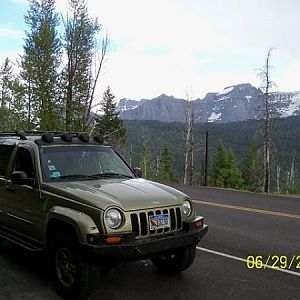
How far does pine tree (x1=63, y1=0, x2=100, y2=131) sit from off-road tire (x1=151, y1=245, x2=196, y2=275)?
1939 cm

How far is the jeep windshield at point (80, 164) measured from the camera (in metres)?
5.66

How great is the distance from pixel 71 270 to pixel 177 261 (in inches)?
59.5

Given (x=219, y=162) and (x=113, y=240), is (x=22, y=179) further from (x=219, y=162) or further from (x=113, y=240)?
(x=219, y=162)

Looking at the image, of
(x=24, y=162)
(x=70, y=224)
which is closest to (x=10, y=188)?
(x=24, y=162)

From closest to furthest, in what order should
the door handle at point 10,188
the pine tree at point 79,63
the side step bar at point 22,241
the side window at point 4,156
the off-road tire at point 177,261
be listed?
1. the side step bar at point 22,241
2. the off-road tire at point 177,261
3. the door handle at point 10,188
4. the side window at point 4,156
5. the pine tree at point 79,63

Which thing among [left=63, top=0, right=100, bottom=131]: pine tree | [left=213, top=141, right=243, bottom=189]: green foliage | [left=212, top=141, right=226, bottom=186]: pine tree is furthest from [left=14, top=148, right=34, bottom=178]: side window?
[left=212, top=141, right=226, bottom=186]: pine tree

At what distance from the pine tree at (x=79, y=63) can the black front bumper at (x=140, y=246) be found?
20.2 m

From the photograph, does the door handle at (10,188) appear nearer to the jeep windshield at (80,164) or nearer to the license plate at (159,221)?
the jeep windshield at (80,164)

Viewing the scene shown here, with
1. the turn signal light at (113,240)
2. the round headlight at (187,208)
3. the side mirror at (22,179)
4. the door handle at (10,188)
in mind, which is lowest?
the turn signal light at (113,240)

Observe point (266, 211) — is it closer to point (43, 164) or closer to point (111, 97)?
point (43, 164)

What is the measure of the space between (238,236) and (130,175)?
10.0 ft

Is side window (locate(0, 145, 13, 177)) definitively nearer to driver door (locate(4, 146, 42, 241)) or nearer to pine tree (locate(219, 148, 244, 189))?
driver door (locate(4, 146, 42, 241))

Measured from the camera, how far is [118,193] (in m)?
4.99

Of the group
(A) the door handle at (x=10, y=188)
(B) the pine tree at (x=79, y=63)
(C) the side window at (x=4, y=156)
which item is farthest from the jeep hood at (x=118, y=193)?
(B) the pine tree at (x=79, y=63)
